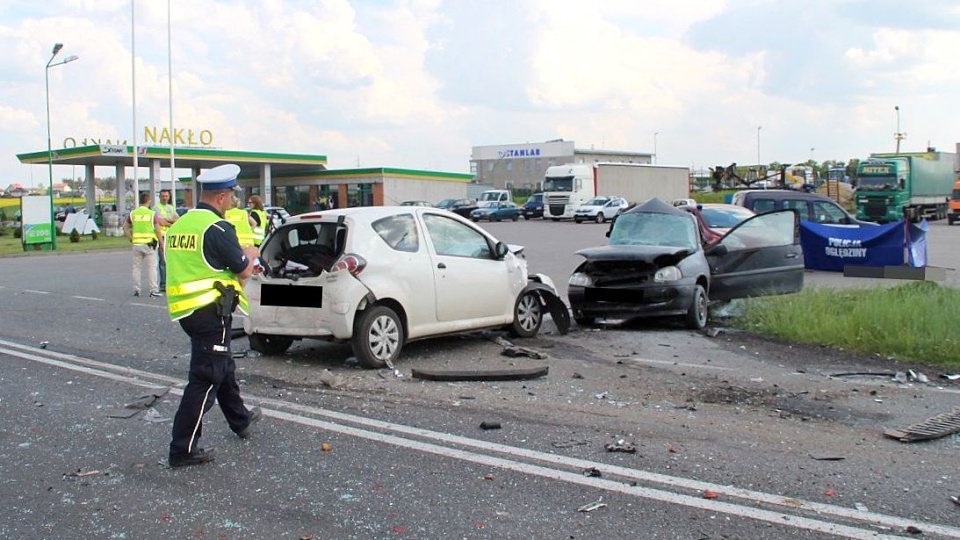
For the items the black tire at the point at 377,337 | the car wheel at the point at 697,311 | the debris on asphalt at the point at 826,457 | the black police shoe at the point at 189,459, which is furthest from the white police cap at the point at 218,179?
the car wheel at the point at 697,311

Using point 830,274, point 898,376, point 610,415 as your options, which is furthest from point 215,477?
point 830,274

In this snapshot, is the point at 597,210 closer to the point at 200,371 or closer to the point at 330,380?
the point at 330,380

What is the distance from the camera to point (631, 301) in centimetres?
1080

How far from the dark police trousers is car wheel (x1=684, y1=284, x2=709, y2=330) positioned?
6.70 m

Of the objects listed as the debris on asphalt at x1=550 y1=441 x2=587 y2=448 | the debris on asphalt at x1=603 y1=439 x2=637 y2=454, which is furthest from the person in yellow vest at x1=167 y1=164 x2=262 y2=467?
the debris on asphalt at x1=603 y1=439 x2=637 y2=454

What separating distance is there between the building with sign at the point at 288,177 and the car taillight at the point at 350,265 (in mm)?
44317

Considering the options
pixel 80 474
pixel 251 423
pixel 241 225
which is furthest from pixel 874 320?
pixel 241 225

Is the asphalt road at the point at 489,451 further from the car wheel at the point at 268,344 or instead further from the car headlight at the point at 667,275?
the car headlight at the point at 667,275

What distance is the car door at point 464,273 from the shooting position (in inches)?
350

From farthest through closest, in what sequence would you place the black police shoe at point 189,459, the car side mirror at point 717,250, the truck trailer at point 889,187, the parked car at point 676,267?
the truck trailer at point 889,187, the car side mirror at point 717,250, the parked car at point 676,267, the black police shoe at point 189,459

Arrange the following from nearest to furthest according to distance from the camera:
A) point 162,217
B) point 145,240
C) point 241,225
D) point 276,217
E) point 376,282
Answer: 1. point 376,282
2. point 241,225
3. point 276,217
4. point 162,217
5. point 145,240

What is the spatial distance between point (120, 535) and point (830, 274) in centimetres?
1637

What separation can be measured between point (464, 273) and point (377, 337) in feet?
4.45

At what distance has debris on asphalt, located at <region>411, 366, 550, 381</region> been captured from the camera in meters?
7.72
